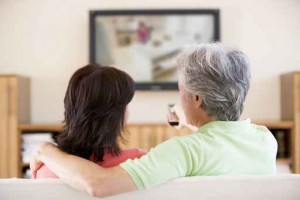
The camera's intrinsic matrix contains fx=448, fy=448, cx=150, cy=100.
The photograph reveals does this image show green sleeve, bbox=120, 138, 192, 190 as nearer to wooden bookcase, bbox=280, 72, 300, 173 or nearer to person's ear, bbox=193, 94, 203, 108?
person's ear, bbox=193, 94, 203, 108

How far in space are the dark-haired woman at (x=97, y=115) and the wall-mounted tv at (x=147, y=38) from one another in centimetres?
247

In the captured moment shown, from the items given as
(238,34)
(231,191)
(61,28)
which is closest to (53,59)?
(61,28)

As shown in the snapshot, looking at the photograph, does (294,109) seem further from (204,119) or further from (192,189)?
(192,189)

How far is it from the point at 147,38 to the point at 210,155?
8.89 ft

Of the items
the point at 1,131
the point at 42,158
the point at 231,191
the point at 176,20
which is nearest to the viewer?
the point at 231,191

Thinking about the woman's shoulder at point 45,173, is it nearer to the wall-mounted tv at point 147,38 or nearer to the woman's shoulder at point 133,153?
the woman's shoulder at point 133,153

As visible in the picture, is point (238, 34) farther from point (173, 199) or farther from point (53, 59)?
point (173, 199)

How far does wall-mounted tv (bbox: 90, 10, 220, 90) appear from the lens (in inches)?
148

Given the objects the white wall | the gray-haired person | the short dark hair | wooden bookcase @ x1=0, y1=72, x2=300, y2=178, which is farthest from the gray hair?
the white wall

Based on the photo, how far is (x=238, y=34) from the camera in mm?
3807

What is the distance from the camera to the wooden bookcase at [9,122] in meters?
3.41

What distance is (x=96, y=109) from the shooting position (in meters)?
1.27

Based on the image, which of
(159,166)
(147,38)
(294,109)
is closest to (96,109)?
(159,166)

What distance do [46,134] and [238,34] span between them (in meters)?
1.80
